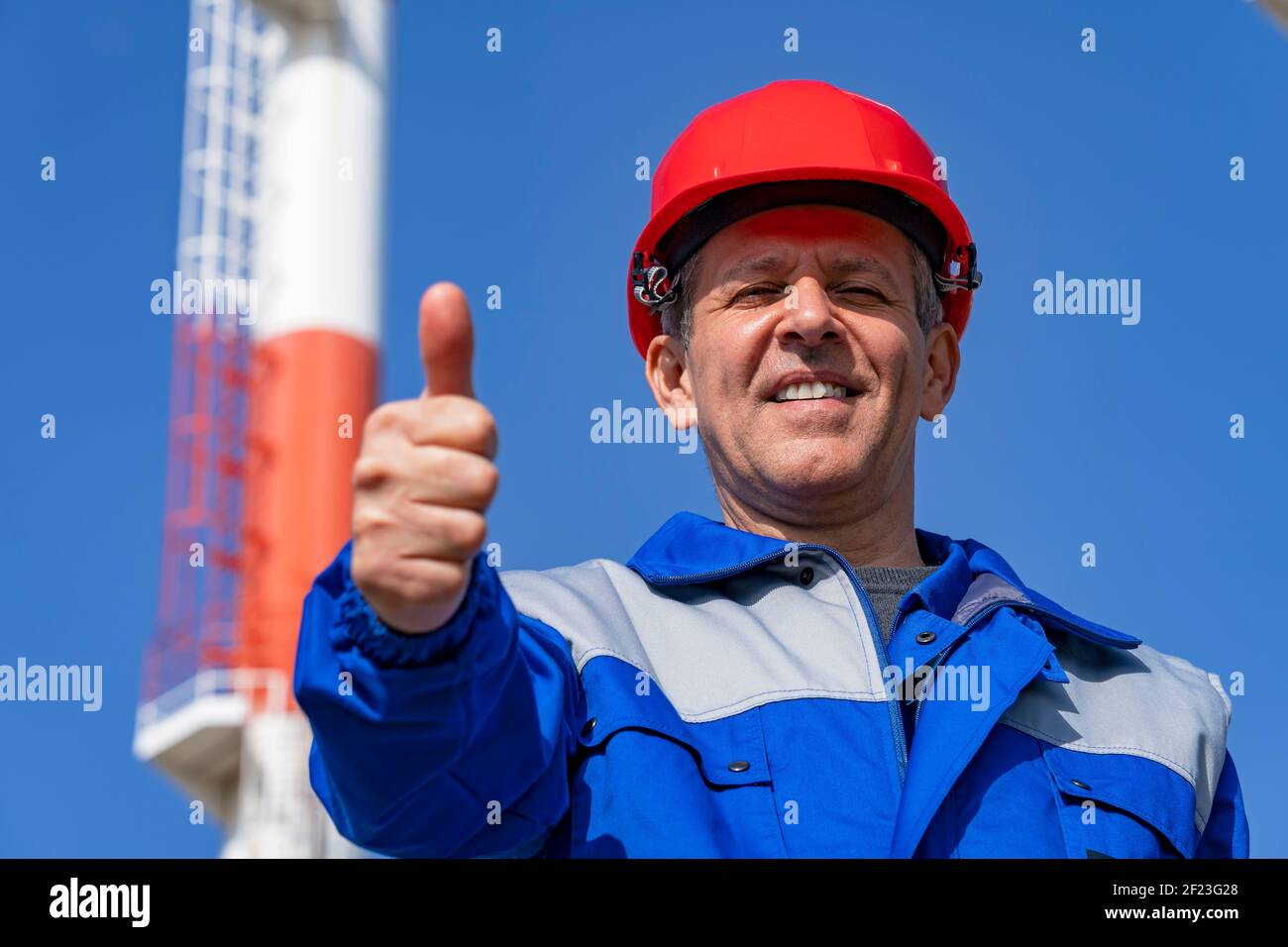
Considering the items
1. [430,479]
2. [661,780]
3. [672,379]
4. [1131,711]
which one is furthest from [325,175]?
[430,479]

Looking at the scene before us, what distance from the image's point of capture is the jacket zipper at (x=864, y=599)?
8.28 feet

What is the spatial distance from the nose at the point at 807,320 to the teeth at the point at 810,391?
77 millimetres

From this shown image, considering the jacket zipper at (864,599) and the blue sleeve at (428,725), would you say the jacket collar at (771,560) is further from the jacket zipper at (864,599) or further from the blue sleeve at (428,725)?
the blue sleeve at (428,725)

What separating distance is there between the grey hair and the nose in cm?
28

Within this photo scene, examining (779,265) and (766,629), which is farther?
(779,265)

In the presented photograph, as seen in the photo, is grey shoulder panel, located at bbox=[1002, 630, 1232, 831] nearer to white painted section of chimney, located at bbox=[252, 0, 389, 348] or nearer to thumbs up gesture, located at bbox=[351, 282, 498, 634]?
thumbs up gesture, located at bbox=[351, 282, 498, 634]

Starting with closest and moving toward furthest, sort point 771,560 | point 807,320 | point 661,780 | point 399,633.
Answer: point 399,633 < point 661,780 < point 771,560 < point 807,320

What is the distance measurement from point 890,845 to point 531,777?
533 millimetres

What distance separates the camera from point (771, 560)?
288 cm

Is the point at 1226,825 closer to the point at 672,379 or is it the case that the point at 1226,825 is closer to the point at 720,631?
the point at 720,631

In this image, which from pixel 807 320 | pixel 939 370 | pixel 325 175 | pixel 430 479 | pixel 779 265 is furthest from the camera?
pixel 325 175

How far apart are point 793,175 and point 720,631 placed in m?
1.03

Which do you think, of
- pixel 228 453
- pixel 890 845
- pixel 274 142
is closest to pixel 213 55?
pixel 274 142
